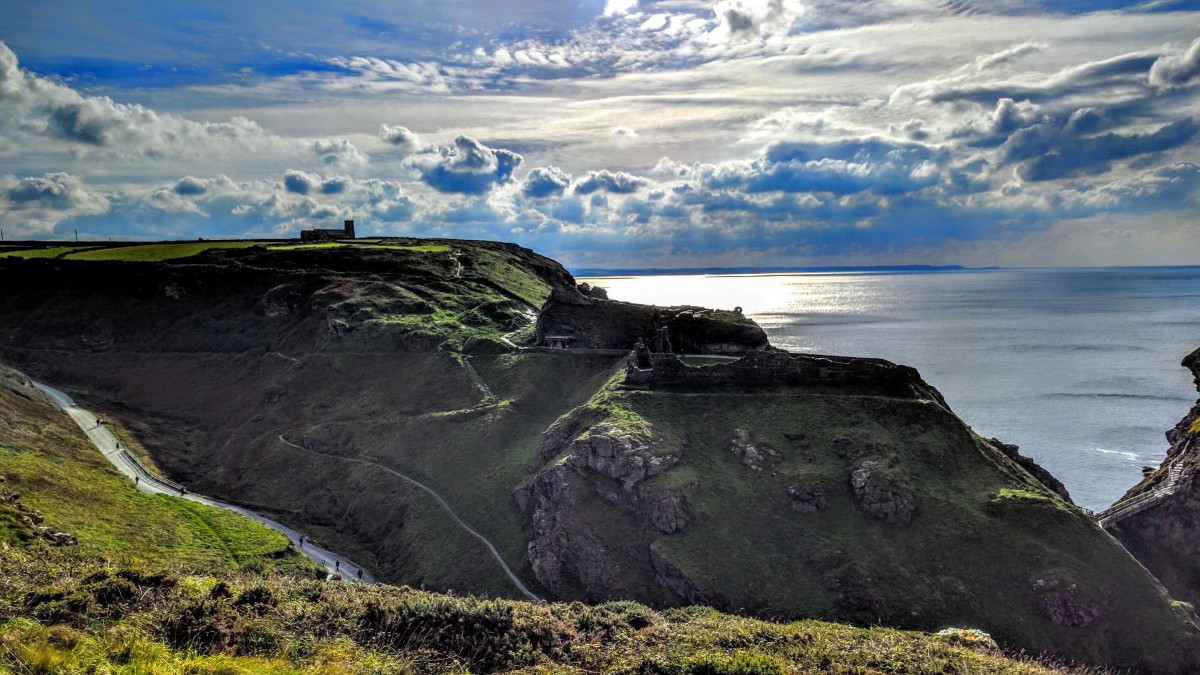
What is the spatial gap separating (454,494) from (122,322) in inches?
2358

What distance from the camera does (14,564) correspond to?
22703mm

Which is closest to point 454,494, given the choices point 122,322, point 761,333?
point 761,333

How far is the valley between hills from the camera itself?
68.0ft

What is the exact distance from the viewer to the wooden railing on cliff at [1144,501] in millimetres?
39188

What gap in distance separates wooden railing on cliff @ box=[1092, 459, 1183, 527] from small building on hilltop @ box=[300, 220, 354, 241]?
11394 cm

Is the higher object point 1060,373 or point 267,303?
point 267,303

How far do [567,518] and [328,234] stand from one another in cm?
9912

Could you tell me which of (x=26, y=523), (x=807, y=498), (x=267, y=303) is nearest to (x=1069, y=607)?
(x=807, y=498)

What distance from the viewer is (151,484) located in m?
51.4

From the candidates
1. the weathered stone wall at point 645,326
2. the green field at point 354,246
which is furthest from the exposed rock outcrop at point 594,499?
the green field at point 354,246

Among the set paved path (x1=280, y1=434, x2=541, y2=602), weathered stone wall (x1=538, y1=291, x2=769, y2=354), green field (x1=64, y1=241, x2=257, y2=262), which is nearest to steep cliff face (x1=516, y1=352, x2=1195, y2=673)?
paved path (x1=280, y1=434, x2=541, y2=602)

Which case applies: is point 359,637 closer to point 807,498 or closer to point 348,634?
point 348,634

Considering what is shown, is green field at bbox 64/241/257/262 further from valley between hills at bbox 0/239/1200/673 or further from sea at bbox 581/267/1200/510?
sea at bbox 581/267/1200/510

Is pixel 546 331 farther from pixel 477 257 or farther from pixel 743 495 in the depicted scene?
pixel 477 257
